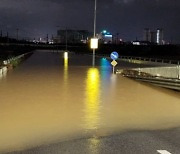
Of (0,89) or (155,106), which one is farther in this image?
(0,89)

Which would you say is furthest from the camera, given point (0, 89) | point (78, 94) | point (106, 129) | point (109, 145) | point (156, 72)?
point (156, 72)

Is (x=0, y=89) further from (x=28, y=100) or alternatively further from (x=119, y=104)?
(x=119, y=104)

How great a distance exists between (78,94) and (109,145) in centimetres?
1054

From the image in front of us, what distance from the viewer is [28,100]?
17.3 meters

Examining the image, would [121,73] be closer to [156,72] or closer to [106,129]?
[156,72]

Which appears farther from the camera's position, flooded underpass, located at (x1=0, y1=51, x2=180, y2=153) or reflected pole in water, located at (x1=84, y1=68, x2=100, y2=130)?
reflected pole in water, located at (x1=84, y1=68, x2=100, y2=130)

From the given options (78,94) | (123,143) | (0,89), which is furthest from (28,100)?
(123,143)

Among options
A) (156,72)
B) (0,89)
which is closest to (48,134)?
(0,89)

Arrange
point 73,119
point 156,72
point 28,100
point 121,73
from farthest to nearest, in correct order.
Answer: point 156,72
point 121,73
point 28,100
point 73,119

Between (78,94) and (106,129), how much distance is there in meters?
→ 8.43

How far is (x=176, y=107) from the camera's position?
1585 centimetres

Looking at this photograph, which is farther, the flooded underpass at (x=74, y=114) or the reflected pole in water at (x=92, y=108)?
the reflected pole in water at (x=92, y=108)

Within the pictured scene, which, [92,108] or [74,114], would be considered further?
[92,108]

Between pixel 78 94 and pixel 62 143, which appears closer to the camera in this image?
pixel 62 143
